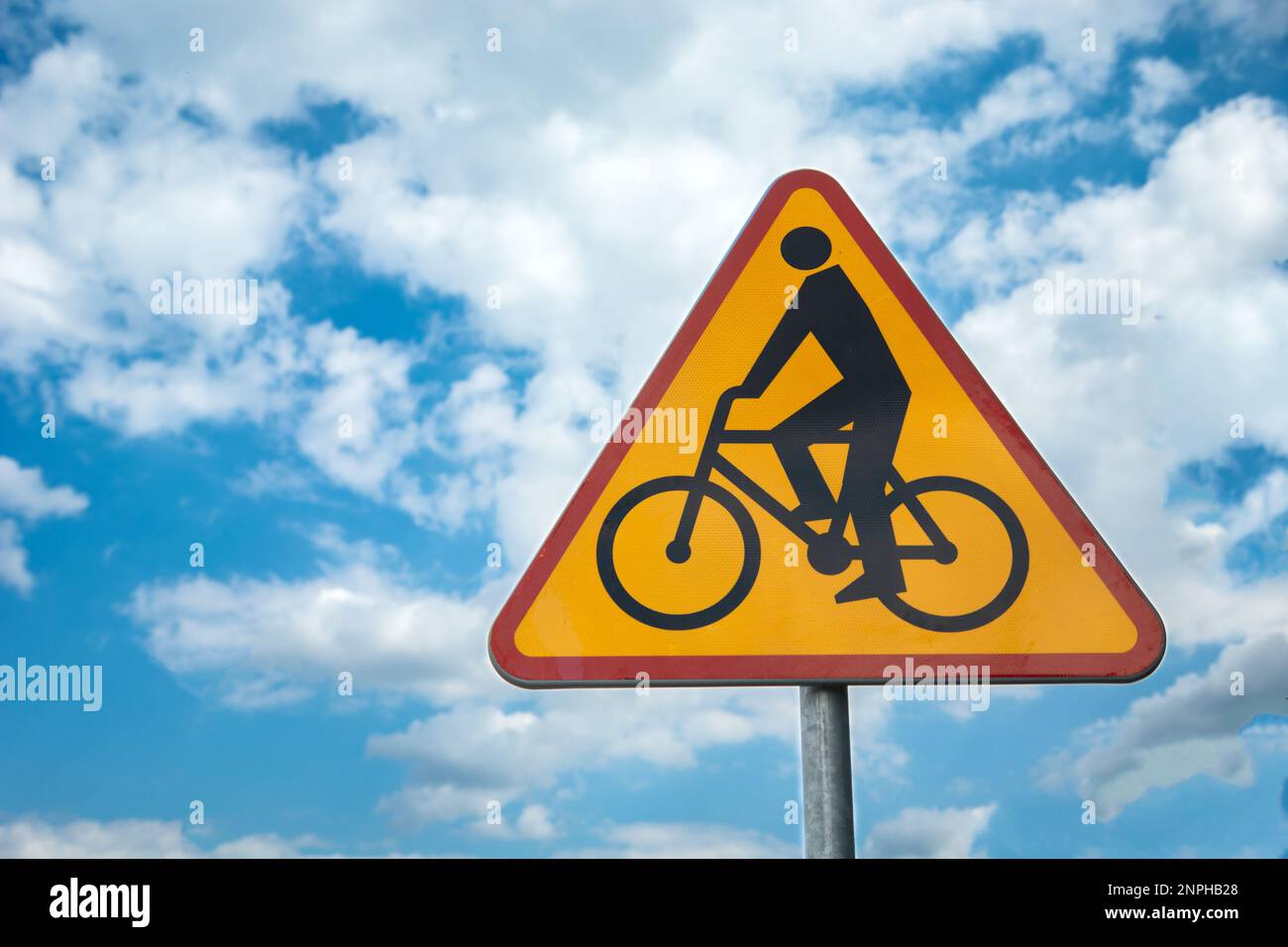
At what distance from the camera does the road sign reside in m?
1.88

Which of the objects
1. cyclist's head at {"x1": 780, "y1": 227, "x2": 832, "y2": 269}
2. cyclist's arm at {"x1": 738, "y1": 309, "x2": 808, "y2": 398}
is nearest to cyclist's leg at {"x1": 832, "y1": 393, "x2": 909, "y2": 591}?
cyclist's arm at {"x1": 738, "y1": 309, "x2": 808, "y2": 398}

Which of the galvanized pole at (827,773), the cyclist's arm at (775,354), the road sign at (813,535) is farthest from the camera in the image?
the cyclist's arm at (775,354)

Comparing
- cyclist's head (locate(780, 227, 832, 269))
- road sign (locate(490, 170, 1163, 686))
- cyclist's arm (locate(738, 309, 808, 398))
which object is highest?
cyclist's head (locate(780, 227, 832, 269))

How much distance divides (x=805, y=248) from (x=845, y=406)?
378 millimetres

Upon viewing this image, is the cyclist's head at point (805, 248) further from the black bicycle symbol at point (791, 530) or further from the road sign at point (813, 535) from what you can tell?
the black bicycle symbol at point (791, 530)

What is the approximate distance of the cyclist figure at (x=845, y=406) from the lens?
6.37 feet

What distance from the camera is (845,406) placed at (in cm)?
203

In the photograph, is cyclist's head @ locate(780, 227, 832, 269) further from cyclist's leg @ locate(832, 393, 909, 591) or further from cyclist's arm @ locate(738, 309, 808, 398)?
cyclist's leg @ locate(832, 393, 909, 591)

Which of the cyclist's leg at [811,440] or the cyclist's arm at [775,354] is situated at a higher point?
the cyclist's arm at [775,354]

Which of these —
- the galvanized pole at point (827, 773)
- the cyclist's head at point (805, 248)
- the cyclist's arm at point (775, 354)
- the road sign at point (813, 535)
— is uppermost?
the cyclist's head at point (805, 248)

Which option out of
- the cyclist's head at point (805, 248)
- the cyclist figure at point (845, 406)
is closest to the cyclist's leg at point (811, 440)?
the cyclist figure at point (845, 406)

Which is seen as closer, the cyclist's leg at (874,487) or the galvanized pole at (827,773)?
the galvanized pole at (827,773)

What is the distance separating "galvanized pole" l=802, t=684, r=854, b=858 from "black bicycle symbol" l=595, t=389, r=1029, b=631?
0.22m
